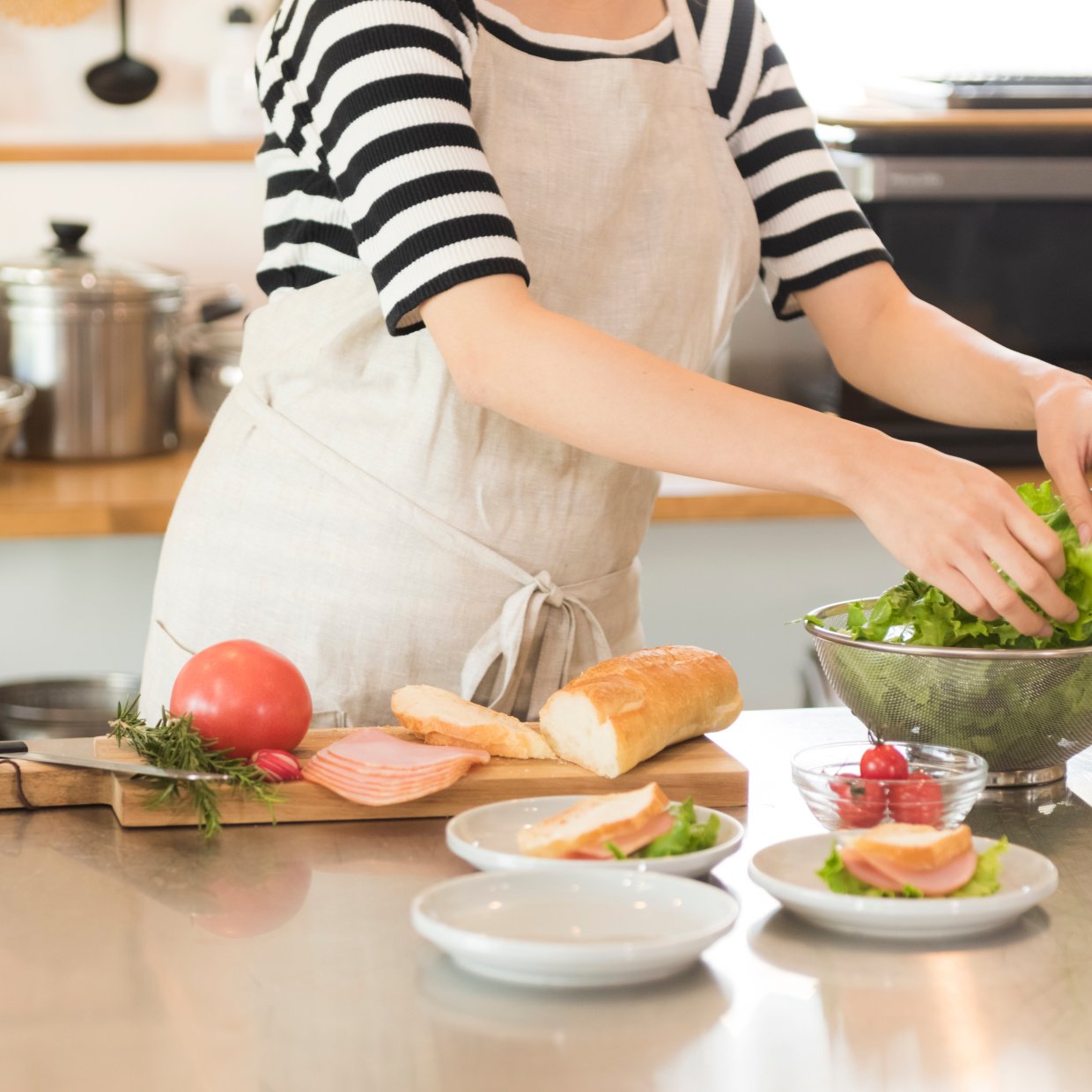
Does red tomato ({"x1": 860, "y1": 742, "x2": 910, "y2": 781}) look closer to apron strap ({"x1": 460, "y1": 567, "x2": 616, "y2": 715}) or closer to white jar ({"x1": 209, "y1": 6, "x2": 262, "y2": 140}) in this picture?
apron strap ({"x1": 460, "y1": 567, "x2": 616, "y2": 715})

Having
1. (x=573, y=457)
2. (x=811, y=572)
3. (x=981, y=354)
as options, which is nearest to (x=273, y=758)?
(x=573, y=457)

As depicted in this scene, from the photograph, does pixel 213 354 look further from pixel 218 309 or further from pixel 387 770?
pixel 387 770

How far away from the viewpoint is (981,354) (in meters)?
1.33

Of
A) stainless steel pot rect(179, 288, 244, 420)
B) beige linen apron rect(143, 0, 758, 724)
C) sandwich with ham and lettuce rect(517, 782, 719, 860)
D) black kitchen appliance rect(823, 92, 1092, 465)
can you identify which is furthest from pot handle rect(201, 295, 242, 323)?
sandwich with ham and lettuce rect(517, 782, 719, 860)

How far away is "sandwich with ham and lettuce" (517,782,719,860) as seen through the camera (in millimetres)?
849

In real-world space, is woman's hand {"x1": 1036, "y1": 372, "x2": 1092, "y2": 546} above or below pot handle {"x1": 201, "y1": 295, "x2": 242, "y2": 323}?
above

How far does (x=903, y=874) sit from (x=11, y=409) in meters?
1.74

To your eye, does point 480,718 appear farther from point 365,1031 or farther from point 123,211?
point 123,211

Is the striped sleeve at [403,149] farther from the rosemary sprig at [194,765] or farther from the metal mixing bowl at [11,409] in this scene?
the metal mixing bowl at [11,409]

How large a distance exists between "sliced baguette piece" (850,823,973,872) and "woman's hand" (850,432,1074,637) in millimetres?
200

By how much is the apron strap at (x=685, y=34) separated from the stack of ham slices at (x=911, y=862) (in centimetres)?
81

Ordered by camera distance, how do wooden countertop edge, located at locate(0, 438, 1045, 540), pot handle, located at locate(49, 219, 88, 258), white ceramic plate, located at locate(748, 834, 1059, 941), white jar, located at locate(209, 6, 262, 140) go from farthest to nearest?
white jar, located at locate(209, 6, 262, 140), pot handle, located at locate(49, 219, 88, 258), wooden countertop edge, located at locate(0, 438, 1045, 540), white ceramic plate, located at locate(748, 834, 1059, 941)

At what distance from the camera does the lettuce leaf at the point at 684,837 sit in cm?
86

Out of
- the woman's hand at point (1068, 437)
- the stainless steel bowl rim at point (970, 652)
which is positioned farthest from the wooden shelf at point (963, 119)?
the stainless steel bowl rim at point (970, 652)
